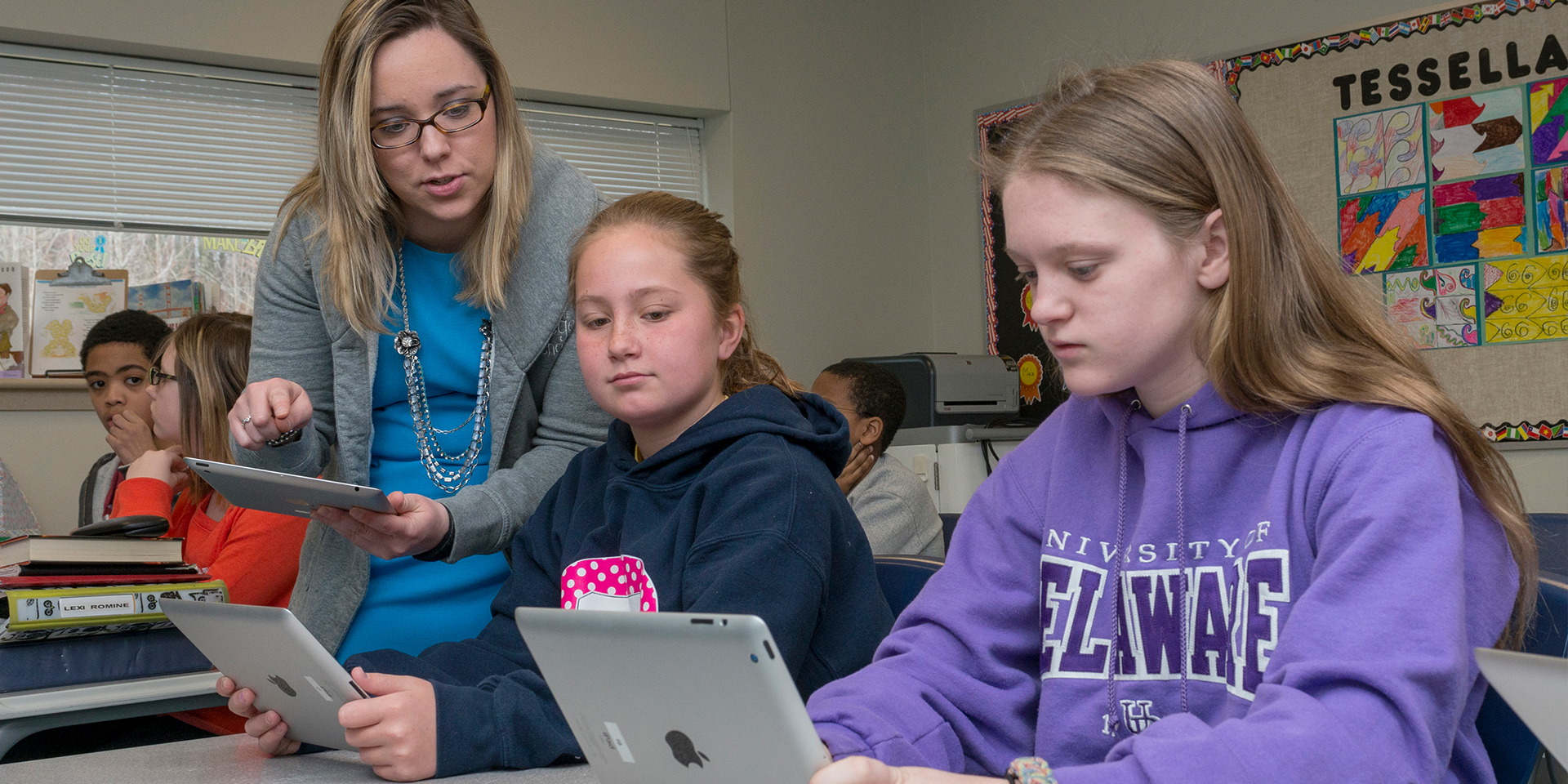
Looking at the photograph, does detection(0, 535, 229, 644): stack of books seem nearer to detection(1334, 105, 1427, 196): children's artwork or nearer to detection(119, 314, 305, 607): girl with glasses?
detection(119, 314, 305, 607): girl with glasses

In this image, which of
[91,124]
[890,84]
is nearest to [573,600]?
[91,124]

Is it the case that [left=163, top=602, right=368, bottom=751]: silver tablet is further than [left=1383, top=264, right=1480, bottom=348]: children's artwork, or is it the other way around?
[left=1383, top=264, right=1480, bottom=348]: children's artwork

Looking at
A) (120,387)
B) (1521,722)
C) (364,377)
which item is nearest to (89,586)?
(364,377)

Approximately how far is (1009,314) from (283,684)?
366cm

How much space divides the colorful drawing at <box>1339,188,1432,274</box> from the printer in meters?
1.06

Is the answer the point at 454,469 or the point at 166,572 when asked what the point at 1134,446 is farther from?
the point at 166,572

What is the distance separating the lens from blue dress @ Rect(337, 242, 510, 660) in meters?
1.29

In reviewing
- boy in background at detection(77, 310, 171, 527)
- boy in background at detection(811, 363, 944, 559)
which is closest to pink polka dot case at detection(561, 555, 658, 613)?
boy in background at detection(811, 363, 944, 559)

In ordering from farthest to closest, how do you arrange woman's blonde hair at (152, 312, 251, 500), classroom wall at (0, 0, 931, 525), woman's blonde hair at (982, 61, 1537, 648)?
classroom wall at (0, 0, 931, 525), woman's blonde hair at (152, 312, 251, 500), woman's blonde hair at (982, 61, 1537, 648)

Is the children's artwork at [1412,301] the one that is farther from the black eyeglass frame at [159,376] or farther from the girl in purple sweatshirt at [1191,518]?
the black eyeglass frame at [159,376]

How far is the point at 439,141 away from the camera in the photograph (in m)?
1.28

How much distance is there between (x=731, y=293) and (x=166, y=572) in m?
0.80

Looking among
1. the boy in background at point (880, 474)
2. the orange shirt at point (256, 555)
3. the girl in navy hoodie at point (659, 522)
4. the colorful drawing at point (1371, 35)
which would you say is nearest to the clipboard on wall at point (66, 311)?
the orange shirt at point (256, 555)

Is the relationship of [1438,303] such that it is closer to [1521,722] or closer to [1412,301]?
[1412,301]
